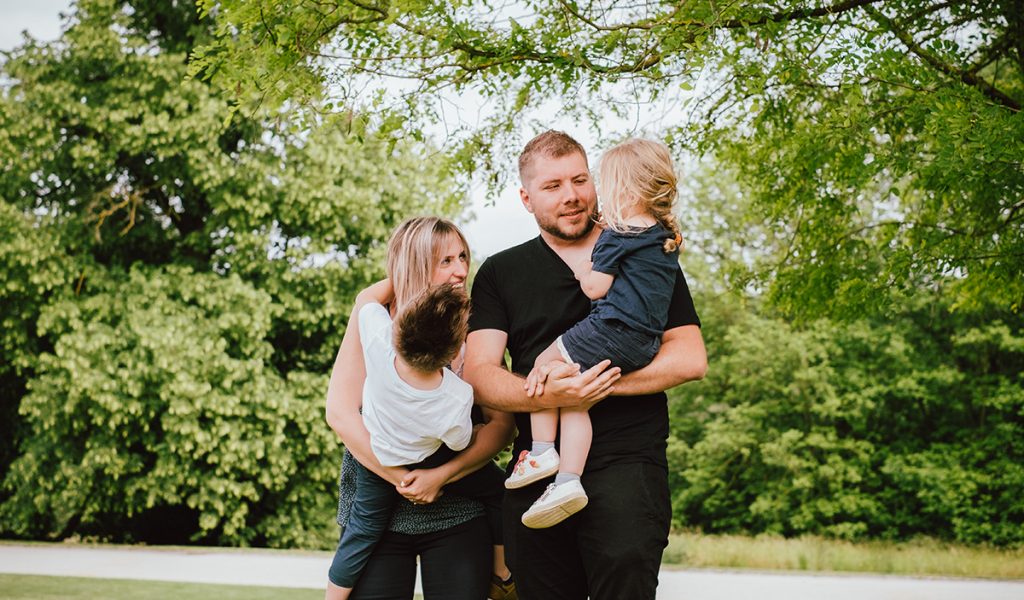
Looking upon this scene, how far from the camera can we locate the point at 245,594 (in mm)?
8469

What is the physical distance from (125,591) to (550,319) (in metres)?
7.28

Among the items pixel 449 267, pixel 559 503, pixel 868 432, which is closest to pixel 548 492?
pixel 559 503

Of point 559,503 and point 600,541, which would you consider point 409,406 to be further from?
point 600,541

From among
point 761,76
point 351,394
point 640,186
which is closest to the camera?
point 640,186

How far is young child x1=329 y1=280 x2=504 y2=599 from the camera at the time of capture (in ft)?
8.58

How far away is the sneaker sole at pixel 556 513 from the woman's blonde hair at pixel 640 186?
2.68 feet

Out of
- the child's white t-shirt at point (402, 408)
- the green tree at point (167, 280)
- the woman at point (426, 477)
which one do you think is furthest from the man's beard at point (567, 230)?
the green tree at point (167, 280)

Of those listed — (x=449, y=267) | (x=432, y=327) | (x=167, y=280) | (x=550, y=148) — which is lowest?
(x=432, y=327)

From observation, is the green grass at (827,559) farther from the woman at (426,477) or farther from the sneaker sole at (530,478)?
the sneaker sole at (530,478)

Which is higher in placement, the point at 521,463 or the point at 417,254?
the point at 417,254

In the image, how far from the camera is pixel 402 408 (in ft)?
8.96

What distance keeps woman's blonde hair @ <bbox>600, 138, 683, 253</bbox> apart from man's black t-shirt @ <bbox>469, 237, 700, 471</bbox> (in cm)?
20

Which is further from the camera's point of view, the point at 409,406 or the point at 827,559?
the point at 827,559

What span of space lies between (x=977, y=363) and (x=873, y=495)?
11.0 feet
